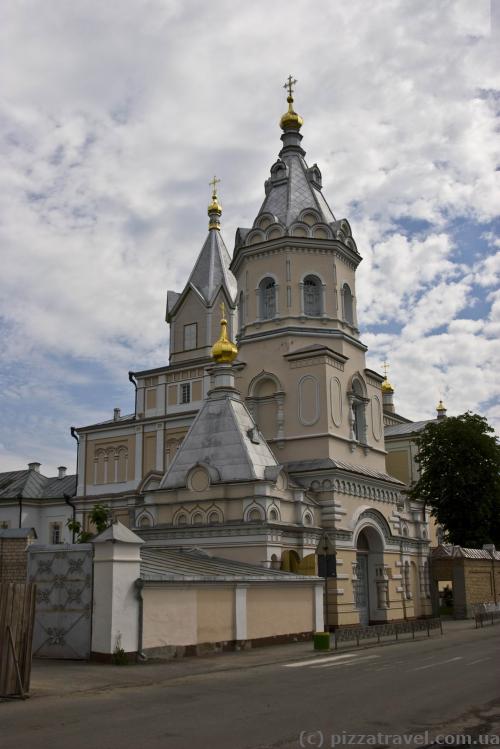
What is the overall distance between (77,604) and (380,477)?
53.5ft

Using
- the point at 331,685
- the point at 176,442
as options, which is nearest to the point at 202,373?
the point at 176,442

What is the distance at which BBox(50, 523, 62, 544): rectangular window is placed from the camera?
48.1 metres

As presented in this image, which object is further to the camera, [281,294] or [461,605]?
[461,605]

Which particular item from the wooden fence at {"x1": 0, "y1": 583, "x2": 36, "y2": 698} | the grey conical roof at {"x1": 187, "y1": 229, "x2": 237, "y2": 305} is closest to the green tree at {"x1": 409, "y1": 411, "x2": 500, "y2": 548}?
the grey conical roof at {"x1": 187, "y1": 229, "x2": 237, "y2": 305}

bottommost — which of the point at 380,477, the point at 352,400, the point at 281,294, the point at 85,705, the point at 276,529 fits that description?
the point at 85,705

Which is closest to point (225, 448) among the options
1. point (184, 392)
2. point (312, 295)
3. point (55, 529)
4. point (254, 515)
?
point (254, 515)

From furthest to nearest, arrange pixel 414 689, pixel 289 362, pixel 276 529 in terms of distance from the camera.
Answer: pixel 289 362, pixel 276 529, pixel 414 689

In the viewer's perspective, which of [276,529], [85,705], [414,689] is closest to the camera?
[85,705]

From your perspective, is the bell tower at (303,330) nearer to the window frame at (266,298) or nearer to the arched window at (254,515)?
the window frame at (266,298)

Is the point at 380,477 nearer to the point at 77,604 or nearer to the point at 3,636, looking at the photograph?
the point at 77,604

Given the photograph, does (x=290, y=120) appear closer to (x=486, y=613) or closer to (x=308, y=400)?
(x=308, y=400)

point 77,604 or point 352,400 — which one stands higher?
point 352,400

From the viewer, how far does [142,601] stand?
1526 cm

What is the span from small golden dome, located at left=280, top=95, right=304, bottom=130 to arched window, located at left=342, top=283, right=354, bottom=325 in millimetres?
7542
